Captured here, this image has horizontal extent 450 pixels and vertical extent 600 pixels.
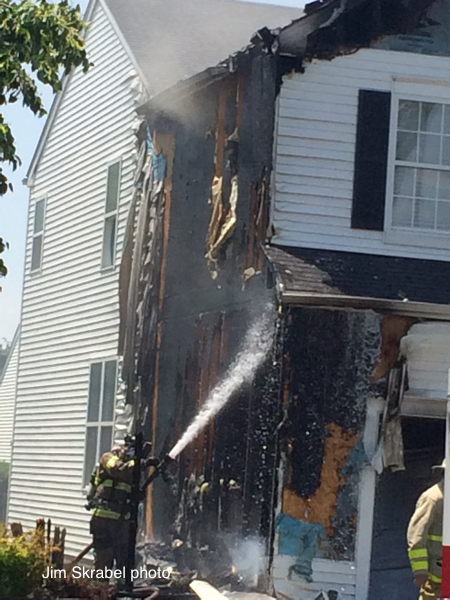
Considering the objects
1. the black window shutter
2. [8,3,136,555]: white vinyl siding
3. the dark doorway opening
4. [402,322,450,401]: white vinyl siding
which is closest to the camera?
[402,322,450,401]: white vinyl siding

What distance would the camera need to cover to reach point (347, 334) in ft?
39.4

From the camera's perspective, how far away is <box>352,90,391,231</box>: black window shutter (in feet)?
42.1

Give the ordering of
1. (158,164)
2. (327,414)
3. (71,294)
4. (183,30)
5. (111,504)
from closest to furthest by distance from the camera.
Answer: (327,414) → (111,504) → (158,164) → (71,294) → (183,30)

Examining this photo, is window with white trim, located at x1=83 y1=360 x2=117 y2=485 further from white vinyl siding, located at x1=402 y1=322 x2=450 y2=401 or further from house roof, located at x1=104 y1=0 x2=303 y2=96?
white vinyl siding, located at x1=402 y1=322 x2=450 y2=401

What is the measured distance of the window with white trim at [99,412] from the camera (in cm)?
1694

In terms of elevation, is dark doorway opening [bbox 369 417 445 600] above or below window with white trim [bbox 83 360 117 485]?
below

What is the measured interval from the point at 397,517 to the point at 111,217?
6.89 meters

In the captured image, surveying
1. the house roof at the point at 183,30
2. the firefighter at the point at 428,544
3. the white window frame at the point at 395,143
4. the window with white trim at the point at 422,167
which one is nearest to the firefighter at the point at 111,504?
the white window frame at the point at 395,143

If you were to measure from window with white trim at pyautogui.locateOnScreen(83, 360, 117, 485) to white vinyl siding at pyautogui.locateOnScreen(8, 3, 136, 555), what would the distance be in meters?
0.14

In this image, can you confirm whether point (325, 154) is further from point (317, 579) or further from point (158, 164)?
point (317, 579)

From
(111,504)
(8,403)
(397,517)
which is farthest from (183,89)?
(8,403)

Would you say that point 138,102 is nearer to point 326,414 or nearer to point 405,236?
point 405,236

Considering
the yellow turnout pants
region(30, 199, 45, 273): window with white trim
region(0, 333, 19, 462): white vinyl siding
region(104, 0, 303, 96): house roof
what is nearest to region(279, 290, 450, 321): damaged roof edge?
the yellow turnout pants

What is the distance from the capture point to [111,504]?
12438 mm
